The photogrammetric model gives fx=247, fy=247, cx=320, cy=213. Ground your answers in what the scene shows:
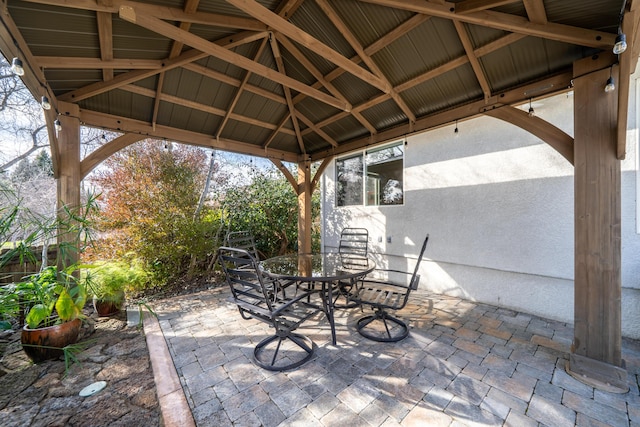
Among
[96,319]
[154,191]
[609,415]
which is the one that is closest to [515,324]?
[609,415]

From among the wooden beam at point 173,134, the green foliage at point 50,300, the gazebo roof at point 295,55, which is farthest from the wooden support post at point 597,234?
the wooden beam at point 173,134

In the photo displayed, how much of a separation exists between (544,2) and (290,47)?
2575 mm

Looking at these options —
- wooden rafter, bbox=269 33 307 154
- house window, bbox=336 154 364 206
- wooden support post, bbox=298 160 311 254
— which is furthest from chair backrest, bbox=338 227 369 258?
wooden rafter, bbox=269 33 307 154

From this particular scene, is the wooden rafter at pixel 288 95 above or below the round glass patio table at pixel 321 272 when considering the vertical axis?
above

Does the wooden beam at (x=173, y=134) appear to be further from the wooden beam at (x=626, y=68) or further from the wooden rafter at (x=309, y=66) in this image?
the wooden beam at (x=626, y=68)

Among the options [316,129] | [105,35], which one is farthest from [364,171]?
[105,35]

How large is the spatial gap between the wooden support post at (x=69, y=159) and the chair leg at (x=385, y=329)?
3.87 m

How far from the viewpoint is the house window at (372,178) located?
505 centimetres

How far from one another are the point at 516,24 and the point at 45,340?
5.31 meters

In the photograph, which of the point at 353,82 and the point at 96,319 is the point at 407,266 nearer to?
the point at 353,82

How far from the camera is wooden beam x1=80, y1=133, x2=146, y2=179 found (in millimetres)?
3447

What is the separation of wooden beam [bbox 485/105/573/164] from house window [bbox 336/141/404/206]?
2028 millimetres

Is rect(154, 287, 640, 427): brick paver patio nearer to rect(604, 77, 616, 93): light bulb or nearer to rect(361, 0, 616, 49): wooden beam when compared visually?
rect(604, 77, 616, 93): light bulb

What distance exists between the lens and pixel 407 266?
4.88m
